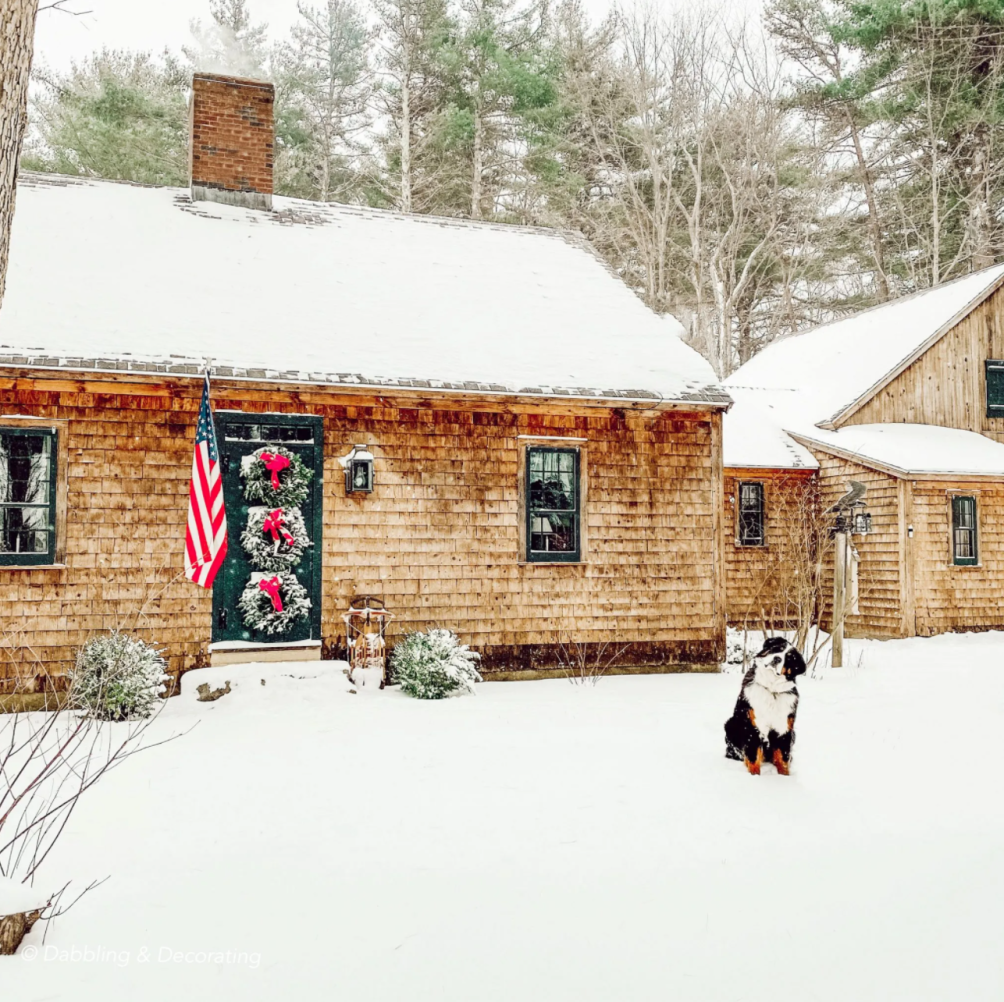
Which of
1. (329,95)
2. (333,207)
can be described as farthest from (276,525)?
(329,95)

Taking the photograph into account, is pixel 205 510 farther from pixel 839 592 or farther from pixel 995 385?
pixel 995 385

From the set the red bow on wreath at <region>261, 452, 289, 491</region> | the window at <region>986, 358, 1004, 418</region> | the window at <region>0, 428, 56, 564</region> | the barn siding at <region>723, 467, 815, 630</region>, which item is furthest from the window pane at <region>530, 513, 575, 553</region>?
the window at <region>986, 358, 1004, 418</region>

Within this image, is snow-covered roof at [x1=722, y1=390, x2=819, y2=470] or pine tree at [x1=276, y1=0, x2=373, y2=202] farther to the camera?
pine tree at [x1=276, y1=0, x2=373, y2=202]

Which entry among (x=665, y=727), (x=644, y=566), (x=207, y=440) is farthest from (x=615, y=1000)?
(x=644, y=566)

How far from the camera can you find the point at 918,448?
14.8 m

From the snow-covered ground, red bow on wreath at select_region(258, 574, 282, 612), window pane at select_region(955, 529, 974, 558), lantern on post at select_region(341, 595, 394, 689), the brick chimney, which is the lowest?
the snow-covered ground

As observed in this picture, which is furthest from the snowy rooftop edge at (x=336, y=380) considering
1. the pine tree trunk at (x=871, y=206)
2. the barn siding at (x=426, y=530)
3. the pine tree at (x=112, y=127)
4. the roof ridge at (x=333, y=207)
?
the pine tree trunk at (x=871, y=206)

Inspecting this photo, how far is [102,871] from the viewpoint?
170 inches

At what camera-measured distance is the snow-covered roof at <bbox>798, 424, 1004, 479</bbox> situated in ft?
45.8

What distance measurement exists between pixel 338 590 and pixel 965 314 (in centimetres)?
1322

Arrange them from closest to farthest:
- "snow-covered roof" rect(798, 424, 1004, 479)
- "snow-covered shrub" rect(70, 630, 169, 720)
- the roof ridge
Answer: "snow-covered shrub" rect(70, 630, 169, 720), the roof ridge, "snow-covered roof" rect(798, 424, 1004, 479)

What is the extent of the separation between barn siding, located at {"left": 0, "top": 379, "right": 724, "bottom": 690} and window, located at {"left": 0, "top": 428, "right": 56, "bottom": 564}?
18 centimetres

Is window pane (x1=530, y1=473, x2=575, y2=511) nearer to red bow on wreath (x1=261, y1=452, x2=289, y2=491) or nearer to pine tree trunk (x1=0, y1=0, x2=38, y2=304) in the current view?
red bow on wreath (x1=261, y1=452, x2=289, y2=491)

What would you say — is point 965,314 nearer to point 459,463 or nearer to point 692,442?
point 692,442
